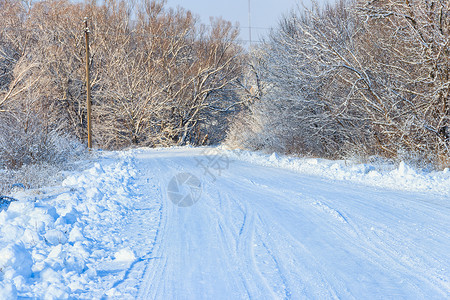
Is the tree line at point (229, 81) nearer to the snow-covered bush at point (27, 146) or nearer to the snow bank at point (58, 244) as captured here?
the snow-covered bush at point (27, 146)

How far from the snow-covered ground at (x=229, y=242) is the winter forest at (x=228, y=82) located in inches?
168

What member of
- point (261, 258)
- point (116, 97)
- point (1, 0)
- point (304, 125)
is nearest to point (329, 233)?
point (261, 258)

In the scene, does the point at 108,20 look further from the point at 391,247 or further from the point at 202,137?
the point at 391,247

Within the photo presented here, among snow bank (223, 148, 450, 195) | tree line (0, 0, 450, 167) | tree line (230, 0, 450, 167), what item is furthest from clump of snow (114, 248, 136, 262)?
tree line (230, 0, 450, 167)

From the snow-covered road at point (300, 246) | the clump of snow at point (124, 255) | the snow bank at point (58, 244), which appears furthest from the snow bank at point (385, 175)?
the clump of snow at point (124, 255)

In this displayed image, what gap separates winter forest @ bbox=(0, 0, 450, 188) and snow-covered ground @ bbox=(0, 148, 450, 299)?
4.27 meters

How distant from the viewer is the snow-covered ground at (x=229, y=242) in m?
3.82

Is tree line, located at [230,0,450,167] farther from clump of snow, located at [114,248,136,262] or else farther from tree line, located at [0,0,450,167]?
clump of snow, located at [114,248,136,262]

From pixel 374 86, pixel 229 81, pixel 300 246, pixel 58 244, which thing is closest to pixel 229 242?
pixel 300 246

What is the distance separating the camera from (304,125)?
60.6 ft

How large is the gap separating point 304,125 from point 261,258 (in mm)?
14389

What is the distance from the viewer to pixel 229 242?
5.33 meters

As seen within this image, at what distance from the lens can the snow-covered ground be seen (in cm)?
382

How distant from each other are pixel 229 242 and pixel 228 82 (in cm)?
3292
